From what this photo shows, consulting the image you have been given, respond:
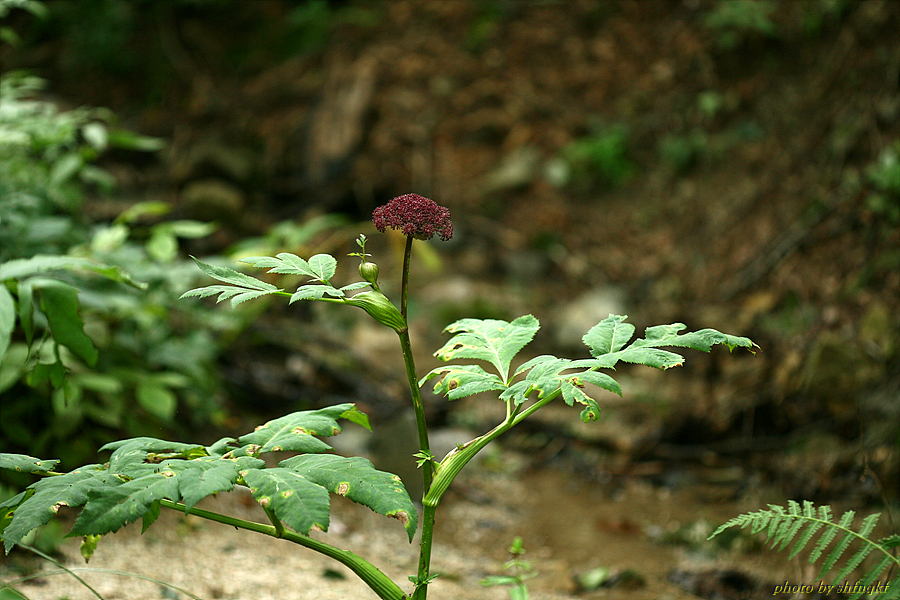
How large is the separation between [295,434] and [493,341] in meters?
0.43

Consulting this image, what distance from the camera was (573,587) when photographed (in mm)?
2137

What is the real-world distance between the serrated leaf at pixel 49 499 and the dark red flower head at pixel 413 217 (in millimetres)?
642

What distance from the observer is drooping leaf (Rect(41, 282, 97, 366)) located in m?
1.51

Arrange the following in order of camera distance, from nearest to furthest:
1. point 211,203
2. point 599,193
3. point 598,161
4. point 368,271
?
point 368,271 < point 211,203 < point 598,161 < point 599,193

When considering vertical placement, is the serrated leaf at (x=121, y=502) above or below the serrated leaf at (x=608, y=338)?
below

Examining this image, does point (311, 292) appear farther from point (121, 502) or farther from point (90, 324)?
point (90, 324)

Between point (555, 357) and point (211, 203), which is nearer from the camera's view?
point (555, 357)

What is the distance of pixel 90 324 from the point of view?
2395 millimetres

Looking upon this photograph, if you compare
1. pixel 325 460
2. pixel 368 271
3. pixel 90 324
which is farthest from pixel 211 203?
pixel 325 460

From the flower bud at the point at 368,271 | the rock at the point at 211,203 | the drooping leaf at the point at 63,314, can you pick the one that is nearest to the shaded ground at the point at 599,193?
the rock at the point at 211,203

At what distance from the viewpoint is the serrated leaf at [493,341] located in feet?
4.17

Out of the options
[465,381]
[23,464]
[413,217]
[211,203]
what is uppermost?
[413,217]

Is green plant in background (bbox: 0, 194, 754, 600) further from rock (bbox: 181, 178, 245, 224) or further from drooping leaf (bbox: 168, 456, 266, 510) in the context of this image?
rock (bbox: 181, 178, 245, 224)

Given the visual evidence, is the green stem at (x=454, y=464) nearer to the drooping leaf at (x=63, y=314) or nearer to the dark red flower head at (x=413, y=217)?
the dark red flower head at (x=413, y=217)
